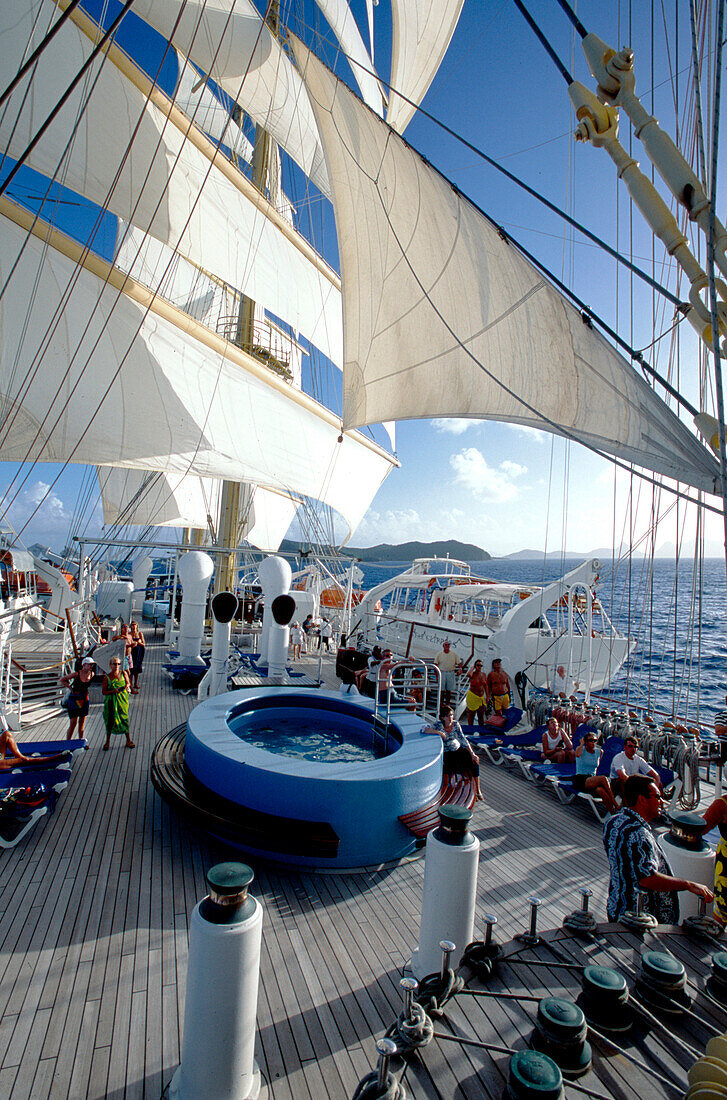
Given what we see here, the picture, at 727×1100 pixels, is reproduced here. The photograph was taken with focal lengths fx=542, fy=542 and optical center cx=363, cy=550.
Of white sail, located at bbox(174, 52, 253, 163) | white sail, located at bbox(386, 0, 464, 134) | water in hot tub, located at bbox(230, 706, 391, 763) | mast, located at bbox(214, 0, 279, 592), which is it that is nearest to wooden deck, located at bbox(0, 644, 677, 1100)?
water in hot tub, located at bbox(230, 706, 391, 763)

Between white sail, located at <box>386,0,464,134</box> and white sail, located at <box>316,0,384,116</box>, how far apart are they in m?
2.32

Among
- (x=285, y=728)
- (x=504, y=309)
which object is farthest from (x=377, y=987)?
(x=504, y=309)

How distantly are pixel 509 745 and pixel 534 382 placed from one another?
5.95 meters

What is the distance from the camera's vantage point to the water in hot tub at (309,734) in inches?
308

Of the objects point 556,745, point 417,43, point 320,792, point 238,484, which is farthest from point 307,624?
point 417,43

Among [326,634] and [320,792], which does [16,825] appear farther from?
[326,634]

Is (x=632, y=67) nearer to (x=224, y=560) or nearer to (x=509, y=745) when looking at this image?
(x=509, y=745)

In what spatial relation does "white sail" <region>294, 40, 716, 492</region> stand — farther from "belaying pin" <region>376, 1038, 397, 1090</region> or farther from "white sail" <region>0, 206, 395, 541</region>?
"white sail" <region>0, 206, 395, 541</region>

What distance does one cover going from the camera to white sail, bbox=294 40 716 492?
22.6 ft

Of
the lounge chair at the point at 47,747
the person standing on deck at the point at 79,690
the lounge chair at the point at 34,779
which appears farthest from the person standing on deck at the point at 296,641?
the lounge chair at the point at 34,779

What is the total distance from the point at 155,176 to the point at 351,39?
600 inches

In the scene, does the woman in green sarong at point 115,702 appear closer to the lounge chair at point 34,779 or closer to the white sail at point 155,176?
the lounge chair at point 34,779

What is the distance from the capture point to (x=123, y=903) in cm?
436

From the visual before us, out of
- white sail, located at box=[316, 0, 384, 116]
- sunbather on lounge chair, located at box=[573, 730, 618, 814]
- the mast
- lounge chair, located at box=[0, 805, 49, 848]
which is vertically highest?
white sail, located at box=[316, 0, 384, 116]
